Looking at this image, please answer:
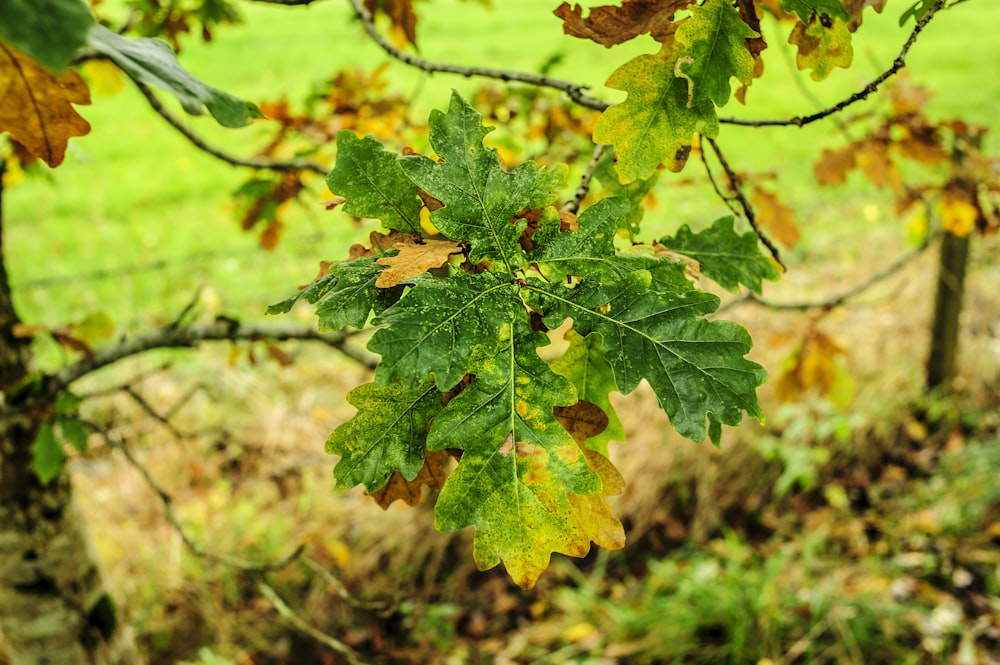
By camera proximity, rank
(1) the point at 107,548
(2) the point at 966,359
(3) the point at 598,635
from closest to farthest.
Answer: (3) the point at 598,635
(1) the point at 107,548
(2) the point at 966,359

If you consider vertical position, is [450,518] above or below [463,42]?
below

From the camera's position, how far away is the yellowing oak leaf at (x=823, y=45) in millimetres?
856

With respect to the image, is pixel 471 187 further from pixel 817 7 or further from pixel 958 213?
pixel 958 213

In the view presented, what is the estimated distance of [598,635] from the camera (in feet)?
9.18

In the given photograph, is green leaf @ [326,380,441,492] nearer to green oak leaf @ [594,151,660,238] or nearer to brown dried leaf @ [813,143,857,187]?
green oak leaf @ [594,151,660,238]

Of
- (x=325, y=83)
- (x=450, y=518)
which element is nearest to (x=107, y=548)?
(x=325, y=83)

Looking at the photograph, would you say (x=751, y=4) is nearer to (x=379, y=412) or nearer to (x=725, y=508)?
(x=379, y=412)

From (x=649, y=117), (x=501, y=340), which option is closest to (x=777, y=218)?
(x=649, y=117)

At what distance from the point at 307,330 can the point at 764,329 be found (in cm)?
314

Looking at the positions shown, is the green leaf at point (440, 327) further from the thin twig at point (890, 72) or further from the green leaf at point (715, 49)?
the thin twig at point (890, 72)

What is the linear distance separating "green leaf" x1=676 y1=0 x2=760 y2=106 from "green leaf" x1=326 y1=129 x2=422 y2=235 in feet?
1.09

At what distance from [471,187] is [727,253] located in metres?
0.42

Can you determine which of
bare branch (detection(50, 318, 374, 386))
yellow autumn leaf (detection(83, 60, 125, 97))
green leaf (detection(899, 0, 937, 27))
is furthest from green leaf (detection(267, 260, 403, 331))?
yellow autumn leaf (detection(83, 60, 125, 97))

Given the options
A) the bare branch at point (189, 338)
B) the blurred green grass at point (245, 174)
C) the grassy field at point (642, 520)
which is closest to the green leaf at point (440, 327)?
the bare branch at point (189, 338)
